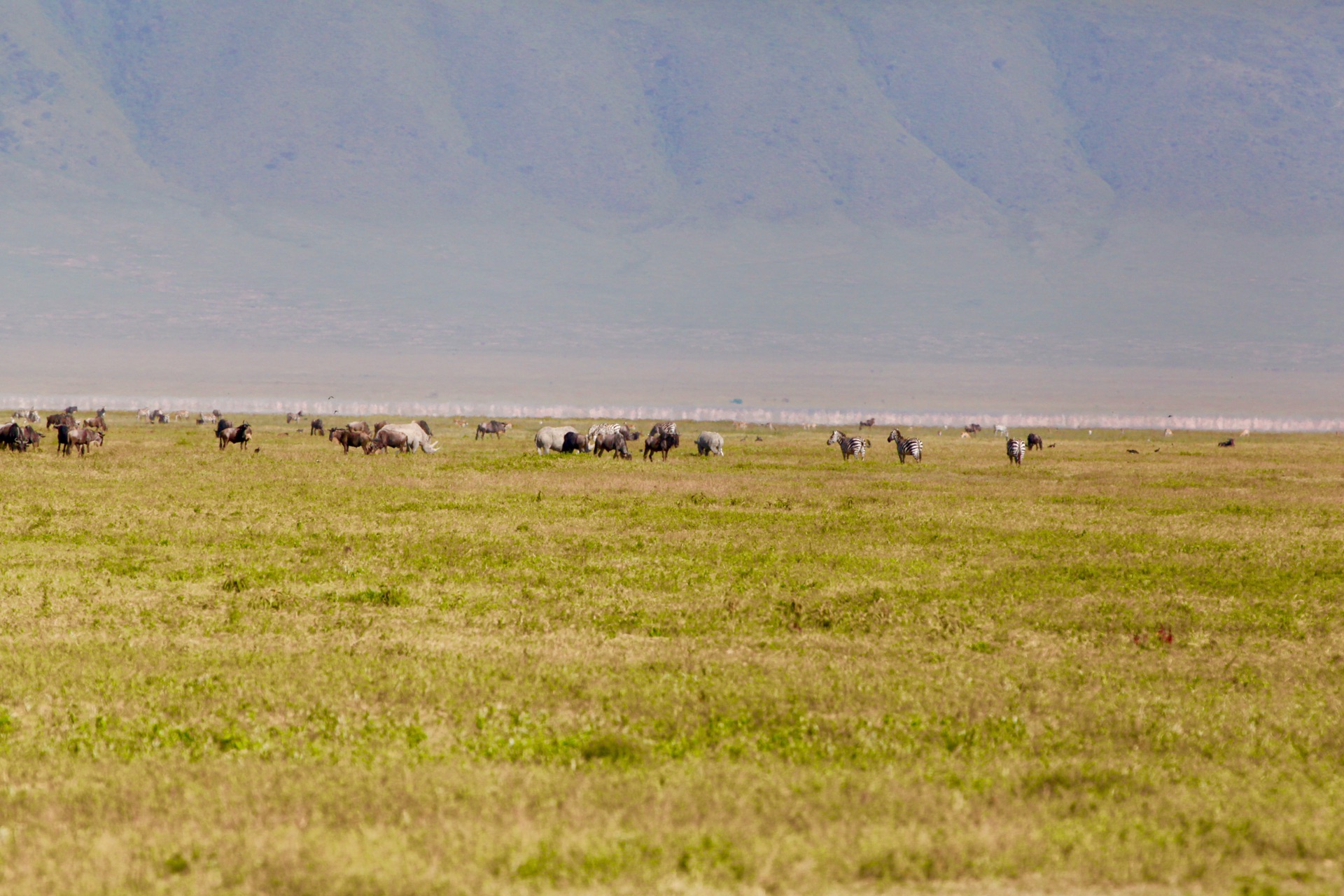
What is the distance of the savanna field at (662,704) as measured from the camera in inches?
376

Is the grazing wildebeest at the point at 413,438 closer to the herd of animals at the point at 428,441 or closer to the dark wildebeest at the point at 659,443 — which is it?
the herd of animals at the point at 428,441

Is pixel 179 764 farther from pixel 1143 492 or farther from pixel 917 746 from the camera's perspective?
pixel 1143 492

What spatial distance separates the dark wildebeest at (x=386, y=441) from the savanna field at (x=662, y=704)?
85.0 ft

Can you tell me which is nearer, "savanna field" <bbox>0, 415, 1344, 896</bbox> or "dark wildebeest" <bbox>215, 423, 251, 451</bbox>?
"savanna field" <bbox>0, 415, 1344, 896</bbox>

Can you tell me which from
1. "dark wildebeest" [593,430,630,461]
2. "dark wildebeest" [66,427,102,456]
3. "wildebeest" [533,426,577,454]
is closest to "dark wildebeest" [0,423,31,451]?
"dark wildebeest" [66,427,102,456]

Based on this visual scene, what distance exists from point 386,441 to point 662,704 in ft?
153

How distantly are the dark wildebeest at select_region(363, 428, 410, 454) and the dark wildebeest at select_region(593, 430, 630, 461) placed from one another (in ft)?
31.2

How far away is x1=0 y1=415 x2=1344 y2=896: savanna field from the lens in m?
9.56

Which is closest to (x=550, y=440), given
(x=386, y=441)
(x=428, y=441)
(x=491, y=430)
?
(x=428, y=441)

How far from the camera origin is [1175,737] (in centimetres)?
1291

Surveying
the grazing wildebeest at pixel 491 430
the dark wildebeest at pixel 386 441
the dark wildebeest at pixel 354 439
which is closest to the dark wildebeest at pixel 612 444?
the dark wildebeest at pixel 386 441

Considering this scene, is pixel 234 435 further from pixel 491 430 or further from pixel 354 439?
pixel 491 430

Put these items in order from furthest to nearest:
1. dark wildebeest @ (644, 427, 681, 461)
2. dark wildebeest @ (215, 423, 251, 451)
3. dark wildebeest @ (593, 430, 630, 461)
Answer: dark wildebeest @ (215, 423, 251, 451) < dark wildebeest @ (593, 430, 630, 461) < dark wildebeest @ (644, 427, 681, 461)

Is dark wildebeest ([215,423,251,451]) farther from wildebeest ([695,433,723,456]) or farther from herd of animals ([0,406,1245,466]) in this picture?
wildebeest ([695,433,723,456])
